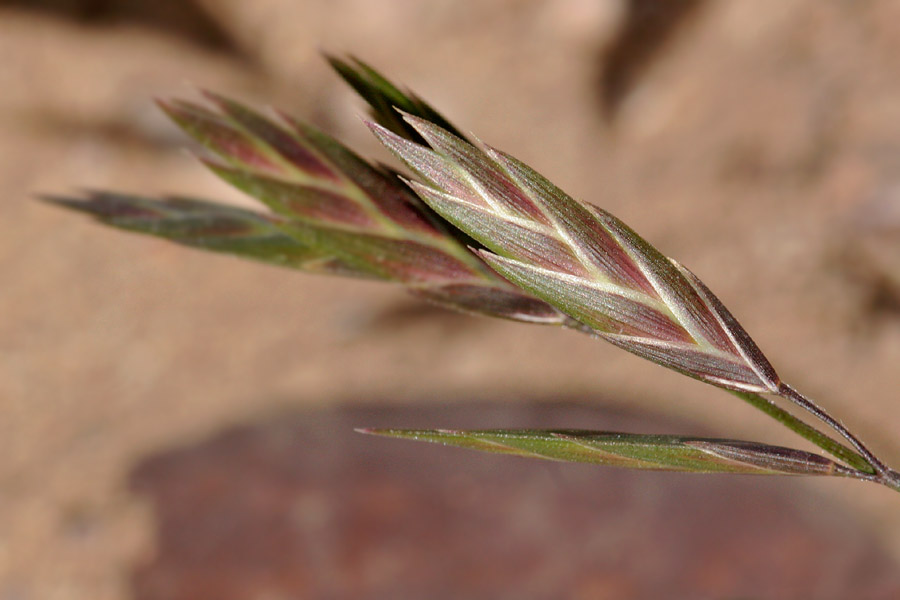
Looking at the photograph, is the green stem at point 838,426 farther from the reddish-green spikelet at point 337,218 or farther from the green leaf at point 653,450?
the reddish-green spikelet at point 337,218

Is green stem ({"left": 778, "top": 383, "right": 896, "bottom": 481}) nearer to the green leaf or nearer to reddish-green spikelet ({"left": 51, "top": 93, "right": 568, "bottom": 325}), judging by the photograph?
the green leaf

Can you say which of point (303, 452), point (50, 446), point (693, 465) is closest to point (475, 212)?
point (693, 465)

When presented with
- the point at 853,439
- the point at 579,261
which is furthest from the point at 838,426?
the point at 579,261

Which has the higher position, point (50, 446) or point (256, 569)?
point (256, 569)

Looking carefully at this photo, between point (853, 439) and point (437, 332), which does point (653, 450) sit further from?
point (437, 332)

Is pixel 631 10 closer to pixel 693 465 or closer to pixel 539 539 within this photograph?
pixel 539 539

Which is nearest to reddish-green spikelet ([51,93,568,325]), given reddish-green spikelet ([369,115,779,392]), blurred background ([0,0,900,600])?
reddish-green spikelet ([369,115,779,392])
